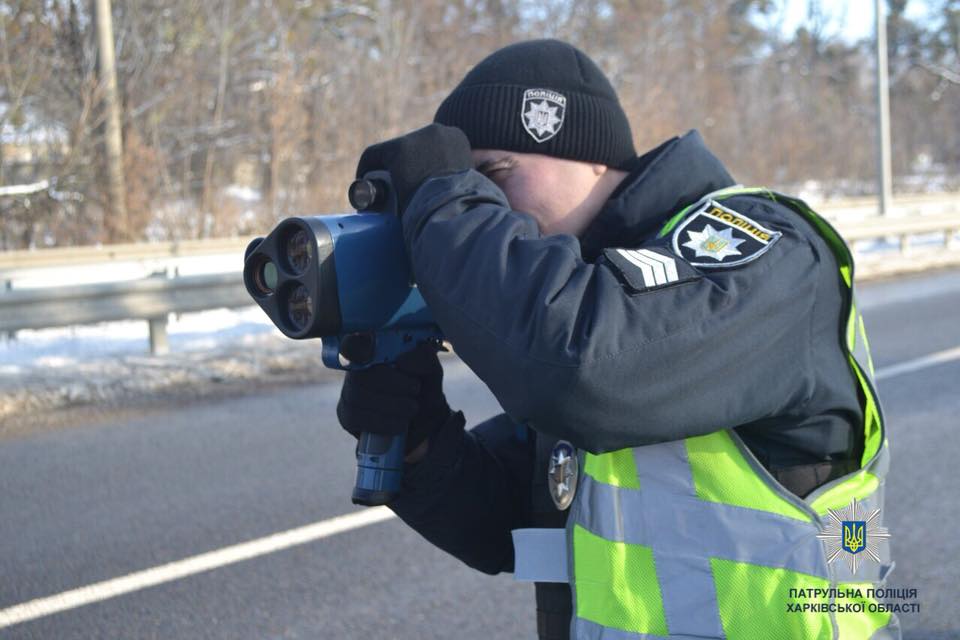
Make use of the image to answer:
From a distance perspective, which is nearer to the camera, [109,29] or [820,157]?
[109,29]

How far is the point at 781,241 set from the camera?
61.4 inches

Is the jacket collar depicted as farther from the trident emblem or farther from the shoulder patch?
the trident emblem

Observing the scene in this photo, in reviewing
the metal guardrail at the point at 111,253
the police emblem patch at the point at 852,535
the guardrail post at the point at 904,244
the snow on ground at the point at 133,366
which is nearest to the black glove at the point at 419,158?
the police emblem patch at the point at 852,535

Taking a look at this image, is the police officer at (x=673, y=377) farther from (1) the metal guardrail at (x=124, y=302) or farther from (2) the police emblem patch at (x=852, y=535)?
(1) the metal guardrail at (x=124, y=302)

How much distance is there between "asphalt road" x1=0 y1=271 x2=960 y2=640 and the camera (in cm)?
332

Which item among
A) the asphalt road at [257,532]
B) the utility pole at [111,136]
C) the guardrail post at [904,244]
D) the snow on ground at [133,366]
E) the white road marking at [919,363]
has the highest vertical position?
the utility pole at [111,136]

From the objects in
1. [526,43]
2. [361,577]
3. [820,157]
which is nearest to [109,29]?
[361,577]

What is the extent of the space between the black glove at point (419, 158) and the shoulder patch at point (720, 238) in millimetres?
345

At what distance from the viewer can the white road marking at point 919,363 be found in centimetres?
702

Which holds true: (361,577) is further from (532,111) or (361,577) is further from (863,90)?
(863,90)

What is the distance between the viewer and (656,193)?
180cm

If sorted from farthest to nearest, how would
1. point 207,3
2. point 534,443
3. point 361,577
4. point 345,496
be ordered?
point 207,3
point 345,496
point 361,577
point 534,443

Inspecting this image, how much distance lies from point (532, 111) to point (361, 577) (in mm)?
2209

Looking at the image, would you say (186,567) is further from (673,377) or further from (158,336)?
(158,336)
